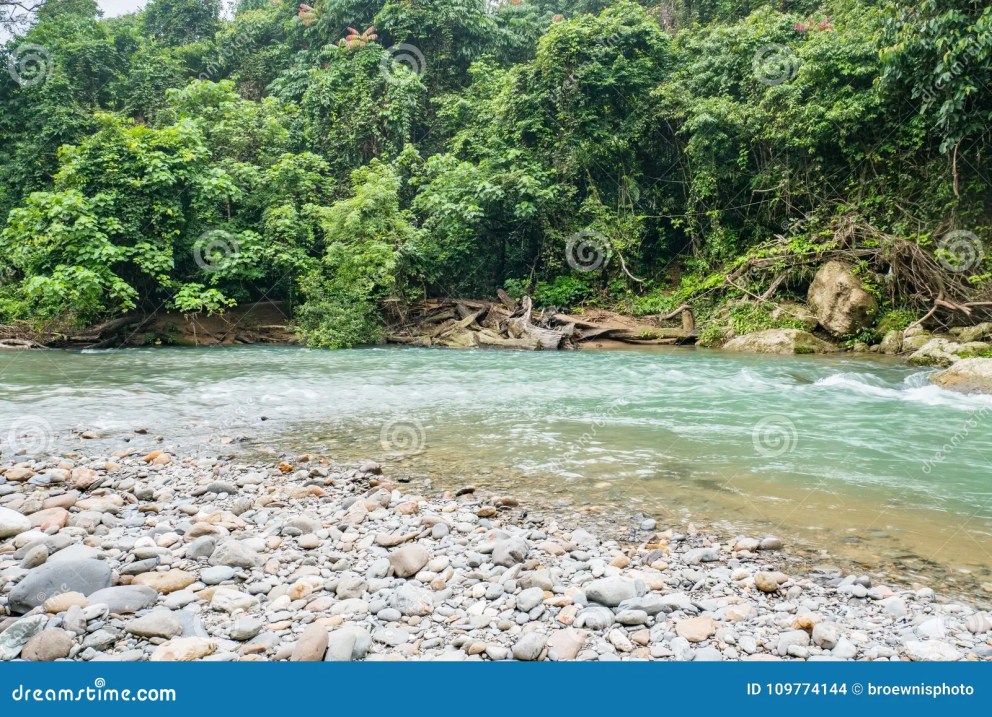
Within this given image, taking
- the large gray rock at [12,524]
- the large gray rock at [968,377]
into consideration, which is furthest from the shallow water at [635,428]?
the large gray rock at [12,524]

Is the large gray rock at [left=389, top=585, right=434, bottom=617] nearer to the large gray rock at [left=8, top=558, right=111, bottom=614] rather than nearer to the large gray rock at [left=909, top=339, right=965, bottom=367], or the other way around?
the large gray rock at [left=8, top=558, right=111, bottom=614]

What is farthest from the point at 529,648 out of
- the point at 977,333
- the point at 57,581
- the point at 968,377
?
the point at 977,333

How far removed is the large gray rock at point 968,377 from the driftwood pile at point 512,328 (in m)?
6.88

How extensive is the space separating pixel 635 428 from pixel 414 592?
4.24 meters

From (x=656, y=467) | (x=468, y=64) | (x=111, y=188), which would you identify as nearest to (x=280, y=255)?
(x=111, y=188)

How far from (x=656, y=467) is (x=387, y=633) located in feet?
10.4

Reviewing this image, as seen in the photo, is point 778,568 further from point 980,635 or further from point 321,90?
point 321,90

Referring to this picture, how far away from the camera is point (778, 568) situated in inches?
132

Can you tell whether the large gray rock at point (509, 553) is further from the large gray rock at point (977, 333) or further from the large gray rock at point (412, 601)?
the large gray rock at point (977, 333)

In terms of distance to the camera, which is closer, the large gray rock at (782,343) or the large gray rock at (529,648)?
the large gray rock at (529,648)

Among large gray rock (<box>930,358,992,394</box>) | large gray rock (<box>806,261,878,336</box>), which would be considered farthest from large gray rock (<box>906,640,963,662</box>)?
large gray rock (<box>806,261,878,336</box>)

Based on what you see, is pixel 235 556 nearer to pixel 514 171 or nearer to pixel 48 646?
pixel 48 646

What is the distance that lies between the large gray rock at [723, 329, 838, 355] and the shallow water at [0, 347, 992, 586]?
2.99 ft

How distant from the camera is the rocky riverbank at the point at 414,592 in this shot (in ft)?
8.26
